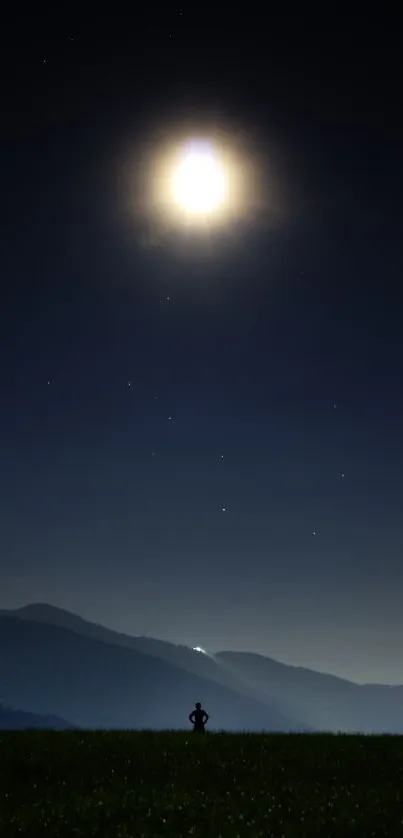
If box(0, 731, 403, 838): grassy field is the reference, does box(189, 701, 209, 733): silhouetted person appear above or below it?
above

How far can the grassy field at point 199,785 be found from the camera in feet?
66.2

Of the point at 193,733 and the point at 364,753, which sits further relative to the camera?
the point at 193,733

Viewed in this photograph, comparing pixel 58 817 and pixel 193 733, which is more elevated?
pixel 193 733

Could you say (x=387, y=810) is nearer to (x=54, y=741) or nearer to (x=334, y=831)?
(x=334, y=831)

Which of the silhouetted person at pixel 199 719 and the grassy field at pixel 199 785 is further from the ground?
the silhouetted person at pixel 199 719

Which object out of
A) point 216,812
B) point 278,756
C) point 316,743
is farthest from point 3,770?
point 316,743

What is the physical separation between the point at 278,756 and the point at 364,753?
3006 millimetres

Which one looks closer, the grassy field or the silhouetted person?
the grassy field

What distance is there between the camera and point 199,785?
77.1 feet

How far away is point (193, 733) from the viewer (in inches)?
1152

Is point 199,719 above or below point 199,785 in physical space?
above

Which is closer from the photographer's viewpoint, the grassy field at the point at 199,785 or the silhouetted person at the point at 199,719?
the grassy field at the point at 199,785

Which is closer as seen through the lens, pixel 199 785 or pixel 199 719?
pixel 199 785

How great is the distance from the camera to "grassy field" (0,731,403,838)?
2019 centimetres
